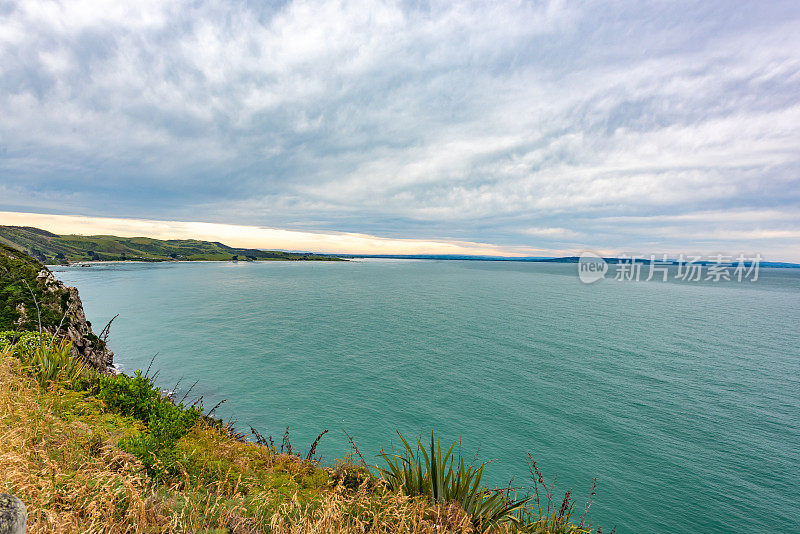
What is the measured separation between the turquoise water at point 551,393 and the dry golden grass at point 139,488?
37.3 ft

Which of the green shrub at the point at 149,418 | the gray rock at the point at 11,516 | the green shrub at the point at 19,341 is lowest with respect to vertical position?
the green shrub at the point at 149,418

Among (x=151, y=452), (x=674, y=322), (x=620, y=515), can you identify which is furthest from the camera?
(x=674, y=322)

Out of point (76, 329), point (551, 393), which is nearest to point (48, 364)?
point (76, 329)

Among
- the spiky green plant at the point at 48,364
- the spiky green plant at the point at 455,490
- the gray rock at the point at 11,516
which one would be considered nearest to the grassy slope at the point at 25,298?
the spiky green plant at the point at 48,364

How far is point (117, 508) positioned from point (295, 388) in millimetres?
21223

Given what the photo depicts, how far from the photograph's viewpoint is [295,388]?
79.8 ft

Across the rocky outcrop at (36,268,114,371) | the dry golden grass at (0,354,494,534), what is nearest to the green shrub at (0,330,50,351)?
the dry golden grass at (0,354,494,534)

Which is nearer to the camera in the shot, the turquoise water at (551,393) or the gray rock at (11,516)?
the gray rock at (11,516)

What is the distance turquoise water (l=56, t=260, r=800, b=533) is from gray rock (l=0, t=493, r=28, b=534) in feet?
53.6

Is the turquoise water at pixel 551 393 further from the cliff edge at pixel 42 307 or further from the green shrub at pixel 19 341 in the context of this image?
the green shrub at pixel 19 341

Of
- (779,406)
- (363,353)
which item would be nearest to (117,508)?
(363,353)

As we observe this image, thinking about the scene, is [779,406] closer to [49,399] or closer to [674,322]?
[674,322]

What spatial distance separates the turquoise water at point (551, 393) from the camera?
15461 millimetres

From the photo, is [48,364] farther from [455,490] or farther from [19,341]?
[455,490]
